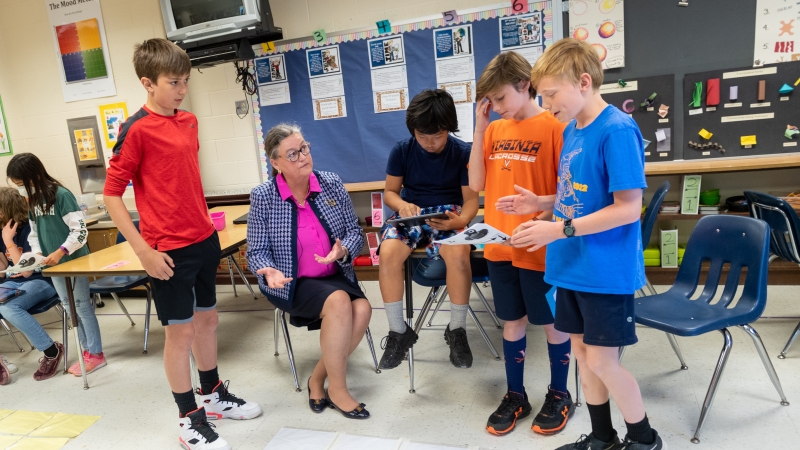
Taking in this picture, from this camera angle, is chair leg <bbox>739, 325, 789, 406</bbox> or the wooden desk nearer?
chair leg <bbox>739, 325, 789, 406</bbox>

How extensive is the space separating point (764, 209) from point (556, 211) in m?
1.49

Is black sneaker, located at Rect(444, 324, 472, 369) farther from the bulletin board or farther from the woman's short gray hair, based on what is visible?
the bulletin board

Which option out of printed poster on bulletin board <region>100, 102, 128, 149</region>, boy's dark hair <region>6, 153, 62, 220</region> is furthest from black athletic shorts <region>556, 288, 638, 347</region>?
printed poster on bulletin board <region>100, 102, 128, 149</region>

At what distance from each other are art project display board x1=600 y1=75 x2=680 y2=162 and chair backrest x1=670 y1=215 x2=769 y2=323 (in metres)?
1.52

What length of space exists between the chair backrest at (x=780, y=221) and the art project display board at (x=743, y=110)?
969 mm

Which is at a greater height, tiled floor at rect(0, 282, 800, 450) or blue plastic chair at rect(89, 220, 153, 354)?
Result: blue plastic chair at rect(89, 220, 153, 354)

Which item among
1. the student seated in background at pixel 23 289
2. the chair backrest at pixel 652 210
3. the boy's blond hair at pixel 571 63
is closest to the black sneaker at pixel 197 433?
the student seated in background at pixel 23 289

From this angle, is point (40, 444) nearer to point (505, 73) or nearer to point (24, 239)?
point (24, 239)

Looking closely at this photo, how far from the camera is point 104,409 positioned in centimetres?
248

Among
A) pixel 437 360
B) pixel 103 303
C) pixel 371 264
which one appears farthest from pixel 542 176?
pixel 103 303

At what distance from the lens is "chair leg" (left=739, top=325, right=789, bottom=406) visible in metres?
1.90

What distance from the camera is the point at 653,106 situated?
3.45 m

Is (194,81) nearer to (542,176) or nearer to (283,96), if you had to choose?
(283,96)

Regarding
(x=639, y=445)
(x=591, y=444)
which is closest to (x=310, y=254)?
(x=591, y=444)
